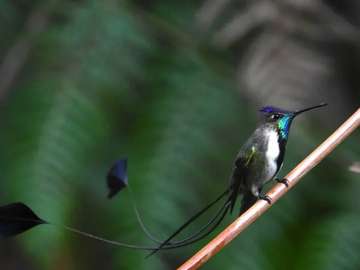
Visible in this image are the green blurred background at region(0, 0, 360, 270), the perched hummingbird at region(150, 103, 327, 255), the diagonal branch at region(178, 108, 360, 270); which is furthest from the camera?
the green blurred background at region(0, 0, 360, 270)

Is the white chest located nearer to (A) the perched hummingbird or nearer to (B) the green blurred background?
(A) the perched hummingbird

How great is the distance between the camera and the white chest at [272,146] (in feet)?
3.79

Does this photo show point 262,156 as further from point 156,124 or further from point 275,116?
point 156,124

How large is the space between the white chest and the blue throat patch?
1 centimetres

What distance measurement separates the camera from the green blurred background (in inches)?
71.6

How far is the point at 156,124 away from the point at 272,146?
0.78 metres

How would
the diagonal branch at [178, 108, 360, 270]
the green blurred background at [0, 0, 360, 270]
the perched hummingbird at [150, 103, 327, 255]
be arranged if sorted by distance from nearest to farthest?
the diagonal branch at [178, 108, 360, 270]
the perched hummingbird at [150, 103, 327, 255]
the green blurred background at [0, 0, 360, 270]

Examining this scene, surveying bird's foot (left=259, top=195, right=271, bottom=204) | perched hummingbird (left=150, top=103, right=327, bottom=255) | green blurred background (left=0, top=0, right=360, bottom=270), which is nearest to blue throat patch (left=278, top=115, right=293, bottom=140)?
perched hummingbird (left=150, top=103, right=327, bottom=255)

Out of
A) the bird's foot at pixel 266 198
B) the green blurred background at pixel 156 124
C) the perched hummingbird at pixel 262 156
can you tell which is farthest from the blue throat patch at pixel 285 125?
the green blurred background at pixel 156 124

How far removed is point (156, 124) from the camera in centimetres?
194

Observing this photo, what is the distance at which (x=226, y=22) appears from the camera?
2463 millimetres

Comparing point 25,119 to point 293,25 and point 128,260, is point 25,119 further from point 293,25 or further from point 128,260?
point 293,25

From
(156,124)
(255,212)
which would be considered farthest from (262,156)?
(156,124)

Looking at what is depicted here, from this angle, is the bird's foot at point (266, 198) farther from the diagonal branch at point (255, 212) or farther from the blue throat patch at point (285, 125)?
the blue throat patch at point (285, 125)
